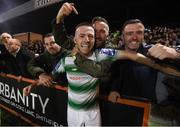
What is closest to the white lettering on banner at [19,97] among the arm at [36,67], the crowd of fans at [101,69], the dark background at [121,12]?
the arm at [36,67]

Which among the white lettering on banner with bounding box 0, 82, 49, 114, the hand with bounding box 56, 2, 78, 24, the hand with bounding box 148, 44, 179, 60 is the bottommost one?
the white lettering on banner with bounding box 0, 82, 49, 114

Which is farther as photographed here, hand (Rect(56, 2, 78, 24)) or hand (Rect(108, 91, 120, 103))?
hand (Rect(56, 2, 78, 24))

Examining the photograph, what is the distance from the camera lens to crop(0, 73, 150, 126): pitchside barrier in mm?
2826

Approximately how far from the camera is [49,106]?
4051 millimetres

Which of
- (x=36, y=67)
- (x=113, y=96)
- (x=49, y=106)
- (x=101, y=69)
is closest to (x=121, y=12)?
(x=36, y=67)

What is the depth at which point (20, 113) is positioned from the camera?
16.1 ft

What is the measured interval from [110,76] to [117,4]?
803cm

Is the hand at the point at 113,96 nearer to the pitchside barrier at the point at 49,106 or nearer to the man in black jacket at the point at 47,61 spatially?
the pitchside barrier at the point at 49,106

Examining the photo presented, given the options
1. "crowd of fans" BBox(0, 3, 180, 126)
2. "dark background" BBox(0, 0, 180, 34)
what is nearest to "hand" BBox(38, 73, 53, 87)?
"crowd of fans" BBox(0, 3, 180, 126)

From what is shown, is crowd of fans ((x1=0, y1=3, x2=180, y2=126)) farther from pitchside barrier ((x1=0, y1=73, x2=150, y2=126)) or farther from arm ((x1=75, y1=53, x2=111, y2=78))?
pitchside barrier ((x1=0, y1=73, x2=150, y2=126))

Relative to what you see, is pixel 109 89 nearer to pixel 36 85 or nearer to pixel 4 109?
pixel 36 85

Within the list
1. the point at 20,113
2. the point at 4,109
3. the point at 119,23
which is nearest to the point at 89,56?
the point at 20,113

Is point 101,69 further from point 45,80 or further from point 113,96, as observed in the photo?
point 45,80

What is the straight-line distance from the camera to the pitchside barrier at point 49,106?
2.83m
